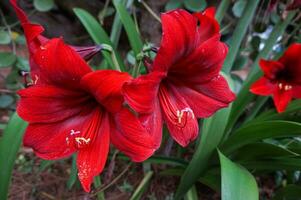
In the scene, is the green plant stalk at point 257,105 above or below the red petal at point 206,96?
below

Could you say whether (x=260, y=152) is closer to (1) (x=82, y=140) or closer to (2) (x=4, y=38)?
(1) (x=82, y=140)

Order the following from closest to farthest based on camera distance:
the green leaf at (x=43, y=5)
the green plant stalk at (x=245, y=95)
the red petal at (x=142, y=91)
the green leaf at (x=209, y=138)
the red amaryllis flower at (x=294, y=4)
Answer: the red petal at (x=142, y=91), the green leaf at (x=209, y=138), the red amaryllis flower at (x=294, y=4), the green plant stalk at (x=245, y=95), the green leaf at (x=43, y=5)

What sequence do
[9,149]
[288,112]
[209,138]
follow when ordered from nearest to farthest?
1. [9,149]
2. [209,138]
3. [288,112]

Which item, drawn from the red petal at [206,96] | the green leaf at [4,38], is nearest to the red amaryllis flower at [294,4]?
the red petal at [206,96]

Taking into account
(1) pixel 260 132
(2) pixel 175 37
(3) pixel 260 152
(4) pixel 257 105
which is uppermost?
(2) pixel 175 37

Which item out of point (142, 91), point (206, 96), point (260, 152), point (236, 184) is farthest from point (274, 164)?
point (142, 91)

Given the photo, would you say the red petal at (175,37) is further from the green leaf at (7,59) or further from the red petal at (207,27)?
the green leaf at (7,59)

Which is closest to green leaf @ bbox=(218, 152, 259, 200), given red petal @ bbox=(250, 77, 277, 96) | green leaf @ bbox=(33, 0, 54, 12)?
red petal @ bbox=(250, 77, 277, 96)
